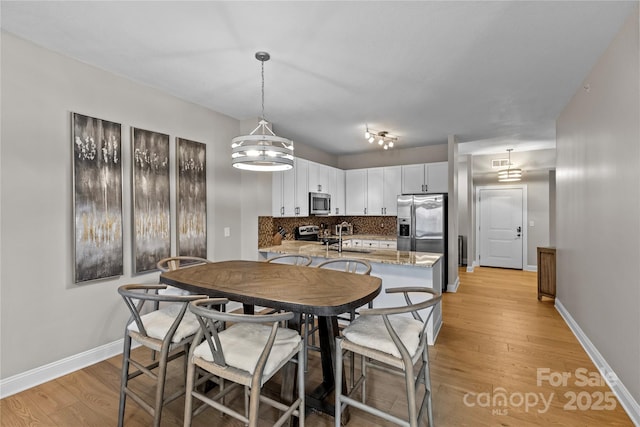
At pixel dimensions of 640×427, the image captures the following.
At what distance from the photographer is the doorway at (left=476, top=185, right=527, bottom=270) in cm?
704

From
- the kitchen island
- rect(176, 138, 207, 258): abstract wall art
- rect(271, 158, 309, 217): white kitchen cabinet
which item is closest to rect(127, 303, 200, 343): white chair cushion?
rect(176, 138, 207, 258): abstract wall art

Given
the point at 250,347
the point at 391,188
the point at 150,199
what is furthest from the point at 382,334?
the point at 391,188

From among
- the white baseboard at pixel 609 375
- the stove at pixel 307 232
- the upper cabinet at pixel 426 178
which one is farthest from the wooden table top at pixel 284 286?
the upper cabinet at pixel 426 178

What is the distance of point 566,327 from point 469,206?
12.0 feet

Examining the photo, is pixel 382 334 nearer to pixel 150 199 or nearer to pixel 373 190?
pixel 150 199

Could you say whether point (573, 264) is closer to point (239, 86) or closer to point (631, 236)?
point (631, 236)

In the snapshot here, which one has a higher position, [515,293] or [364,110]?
[364,110]

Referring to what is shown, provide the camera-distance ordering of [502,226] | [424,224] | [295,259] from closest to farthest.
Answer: [295,259], [424,224], [502,226]

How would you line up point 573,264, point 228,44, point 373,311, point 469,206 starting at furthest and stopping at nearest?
point 469,206, point 573,264, point 228,44, point 373,311

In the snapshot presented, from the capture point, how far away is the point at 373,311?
63.2 inches

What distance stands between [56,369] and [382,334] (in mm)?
2677

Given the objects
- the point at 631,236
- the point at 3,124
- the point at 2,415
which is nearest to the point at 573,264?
the point at 631,236

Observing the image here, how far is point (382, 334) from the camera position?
177 cm

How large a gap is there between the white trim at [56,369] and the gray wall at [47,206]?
0.04 meters
